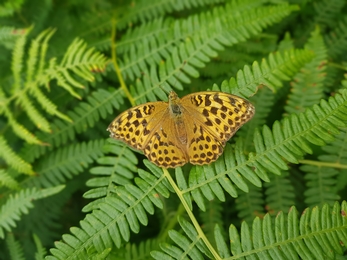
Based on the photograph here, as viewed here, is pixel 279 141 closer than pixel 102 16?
Yes

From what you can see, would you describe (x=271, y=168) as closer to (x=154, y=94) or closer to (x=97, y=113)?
(x=154, y=94)

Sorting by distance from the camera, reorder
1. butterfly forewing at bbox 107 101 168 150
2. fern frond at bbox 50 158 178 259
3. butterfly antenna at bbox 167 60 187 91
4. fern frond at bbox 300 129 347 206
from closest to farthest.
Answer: fern frond at bbox 50 158 178 259
butterfly forewing at bbox 107 101 168 150
fern frond at bbox 300 129 347 206
butterfly antenna at bbox 167 60 187 91

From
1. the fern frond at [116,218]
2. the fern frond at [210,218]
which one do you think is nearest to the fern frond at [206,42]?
the fern frond at [116,218]

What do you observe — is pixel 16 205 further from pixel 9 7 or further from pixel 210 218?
pixel 9 7

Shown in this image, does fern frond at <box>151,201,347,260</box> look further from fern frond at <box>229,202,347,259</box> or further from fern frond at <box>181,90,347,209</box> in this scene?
fern frond at <box>181,90,347,209</box>

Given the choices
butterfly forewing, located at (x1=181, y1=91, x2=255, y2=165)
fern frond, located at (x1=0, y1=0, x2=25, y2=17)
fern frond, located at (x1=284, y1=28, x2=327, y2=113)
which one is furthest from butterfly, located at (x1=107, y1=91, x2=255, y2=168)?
fern frond, located at (x1=0, y1=0, x2=25, y2=17)

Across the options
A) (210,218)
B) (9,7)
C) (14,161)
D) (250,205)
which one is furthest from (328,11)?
(14,161)

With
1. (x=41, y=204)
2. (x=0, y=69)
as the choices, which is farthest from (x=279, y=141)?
(x=0, y=69)
